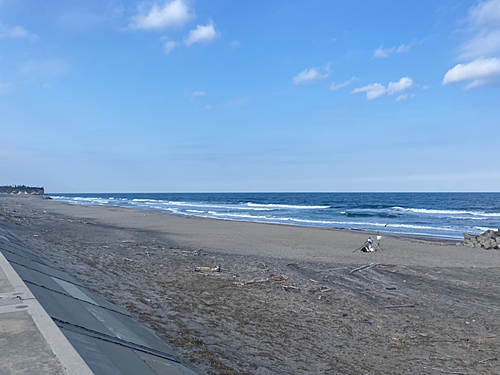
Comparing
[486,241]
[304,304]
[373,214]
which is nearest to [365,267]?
[304,304]

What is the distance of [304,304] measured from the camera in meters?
7.96

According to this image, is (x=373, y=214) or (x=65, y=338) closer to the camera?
(x=65, y=338)

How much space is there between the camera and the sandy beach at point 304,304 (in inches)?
213

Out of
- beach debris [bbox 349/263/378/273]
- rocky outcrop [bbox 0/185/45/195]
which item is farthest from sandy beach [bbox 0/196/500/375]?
rocky outcrop [bbox 0/185/45/195]

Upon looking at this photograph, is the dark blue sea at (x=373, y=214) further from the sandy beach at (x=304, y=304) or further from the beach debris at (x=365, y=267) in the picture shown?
the sandy beach at (x=304, y=304)

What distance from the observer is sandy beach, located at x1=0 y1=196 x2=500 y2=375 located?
17.8ft

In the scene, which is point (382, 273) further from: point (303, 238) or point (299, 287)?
point (303, 238)

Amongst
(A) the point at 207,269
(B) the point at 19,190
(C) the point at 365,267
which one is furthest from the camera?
(B) the point at 19,190


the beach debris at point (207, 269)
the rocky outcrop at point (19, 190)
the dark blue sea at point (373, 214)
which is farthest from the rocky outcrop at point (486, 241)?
the rocky outcrop at point (19, 190)

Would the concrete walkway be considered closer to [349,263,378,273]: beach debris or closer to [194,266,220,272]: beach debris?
[194,266,220,272]: beach debris

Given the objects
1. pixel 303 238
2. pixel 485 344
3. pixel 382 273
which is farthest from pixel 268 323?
pixel 303 238

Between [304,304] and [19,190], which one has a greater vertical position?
[19,190]

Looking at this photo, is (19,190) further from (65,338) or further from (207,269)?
(65,338)

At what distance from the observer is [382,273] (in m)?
11.1
